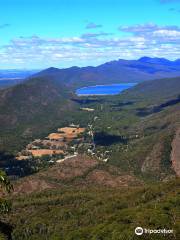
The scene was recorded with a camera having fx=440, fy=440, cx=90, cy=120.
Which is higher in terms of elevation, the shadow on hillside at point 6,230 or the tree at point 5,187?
the tree at point 5,187

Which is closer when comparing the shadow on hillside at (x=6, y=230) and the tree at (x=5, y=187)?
the tree at (x=5, y=187)

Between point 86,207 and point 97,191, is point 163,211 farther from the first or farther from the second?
point 97,191

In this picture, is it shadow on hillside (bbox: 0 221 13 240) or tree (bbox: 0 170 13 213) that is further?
shadow on hillside (bbox: 0 221 13 240)

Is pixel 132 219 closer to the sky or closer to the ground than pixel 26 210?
closer to the sky

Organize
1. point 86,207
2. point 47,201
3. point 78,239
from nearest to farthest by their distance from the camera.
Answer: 1. point 78,239
2. point 86,207
3. point 47,201

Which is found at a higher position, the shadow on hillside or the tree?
the tree

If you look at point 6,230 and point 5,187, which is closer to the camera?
point 5,187

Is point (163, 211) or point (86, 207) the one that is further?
point (86, 207)

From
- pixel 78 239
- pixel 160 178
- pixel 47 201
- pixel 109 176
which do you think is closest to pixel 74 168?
pixel 109 176

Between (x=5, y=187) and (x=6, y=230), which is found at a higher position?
(x=5, y=187)

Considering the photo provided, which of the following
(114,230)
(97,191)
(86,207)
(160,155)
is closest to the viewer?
(114,230)

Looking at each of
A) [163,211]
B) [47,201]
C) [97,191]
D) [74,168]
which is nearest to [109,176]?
[74,168]
